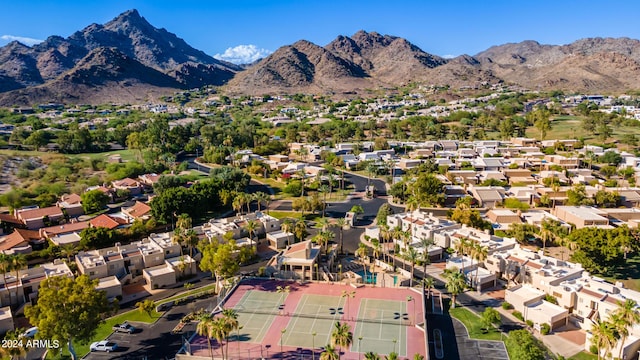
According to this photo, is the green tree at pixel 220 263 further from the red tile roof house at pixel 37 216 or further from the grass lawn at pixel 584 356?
the red tile roof house at pixel 37 216

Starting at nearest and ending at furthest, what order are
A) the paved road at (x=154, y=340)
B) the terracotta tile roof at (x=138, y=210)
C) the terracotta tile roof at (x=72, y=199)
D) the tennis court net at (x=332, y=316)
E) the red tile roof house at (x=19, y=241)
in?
the paved road at (x=154, y=340) → the tennis court net at (x=332, y=316) → the red tile roof house at (x=19, y=241) → the terracotta tile roof at (x=138, y=210) → the terracotta tile roof at (x=72, y=199)

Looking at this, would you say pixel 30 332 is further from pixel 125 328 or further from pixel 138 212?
pixel 138 212

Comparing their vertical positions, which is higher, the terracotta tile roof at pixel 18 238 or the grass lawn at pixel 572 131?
the grass lawn at pixel 572 131

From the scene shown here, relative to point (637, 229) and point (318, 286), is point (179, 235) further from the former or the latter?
point (637, 229)

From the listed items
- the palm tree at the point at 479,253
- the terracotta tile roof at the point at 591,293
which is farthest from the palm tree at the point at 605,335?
the palm tree at the point at 479,253

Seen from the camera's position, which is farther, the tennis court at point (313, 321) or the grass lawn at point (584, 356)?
the tennis court at point (313, 321)

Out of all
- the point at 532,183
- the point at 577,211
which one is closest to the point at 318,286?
the point at 577,211
